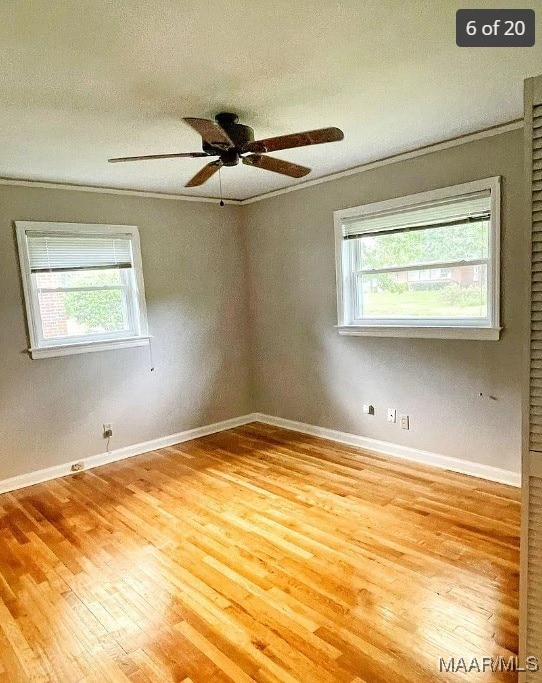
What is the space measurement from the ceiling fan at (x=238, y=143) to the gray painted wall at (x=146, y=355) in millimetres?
1609

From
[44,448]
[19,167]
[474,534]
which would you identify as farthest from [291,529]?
[19,167]

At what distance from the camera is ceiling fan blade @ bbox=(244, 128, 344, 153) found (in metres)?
2.14

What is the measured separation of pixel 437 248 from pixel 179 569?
2.88 metres

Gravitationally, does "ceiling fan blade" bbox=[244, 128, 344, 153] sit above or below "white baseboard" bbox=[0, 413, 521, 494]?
above

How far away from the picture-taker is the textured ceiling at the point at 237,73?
5.34 ft

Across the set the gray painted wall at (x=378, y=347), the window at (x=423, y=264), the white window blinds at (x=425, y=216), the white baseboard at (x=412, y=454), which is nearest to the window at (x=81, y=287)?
the gray painted wall at (x=378, y=347)

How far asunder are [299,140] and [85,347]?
2696mm

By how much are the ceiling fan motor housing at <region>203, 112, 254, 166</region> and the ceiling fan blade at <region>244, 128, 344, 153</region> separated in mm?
106

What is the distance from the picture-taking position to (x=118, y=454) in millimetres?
4188

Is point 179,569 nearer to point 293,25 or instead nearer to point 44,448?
point 44,448

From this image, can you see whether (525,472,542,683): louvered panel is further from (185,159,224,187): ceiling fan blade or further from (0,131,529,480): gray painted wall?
(185,159,224,187): ceiling fan blade

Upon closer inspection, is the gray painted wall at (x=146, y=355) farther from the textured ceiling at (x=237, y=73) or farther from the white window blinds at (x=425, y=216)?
the white window blinds at (x=425, y=216)

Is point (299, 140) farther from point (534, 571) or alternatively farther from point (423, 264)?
point (534, 571)

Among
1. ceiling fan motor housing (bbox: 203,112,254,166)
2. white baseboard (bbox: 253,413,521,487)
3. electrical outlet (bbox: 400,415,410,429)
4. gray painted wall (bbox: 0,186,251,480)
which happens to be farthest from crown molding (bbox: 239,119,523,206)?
white baseboard (bbox: 253,413,521,487)
